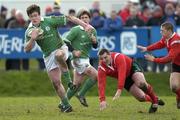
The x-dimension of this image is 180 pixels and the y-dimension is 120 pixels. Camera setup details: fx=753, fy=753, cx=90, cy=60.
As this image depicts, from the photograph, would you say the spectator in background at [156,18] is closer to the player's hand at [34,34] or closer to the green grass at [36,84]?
the green grass at [36,84]

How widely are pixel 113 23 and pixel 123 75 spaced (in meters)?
10.6

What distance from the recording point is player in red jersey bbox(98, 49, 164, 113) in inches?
679

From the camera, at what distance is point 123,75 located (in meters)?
17.2

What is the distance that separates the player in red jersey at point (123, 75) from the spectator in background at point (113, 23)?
359 inches

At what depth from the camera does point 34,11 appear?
1733 centimetres

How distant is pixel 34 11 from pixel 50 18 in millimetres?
682

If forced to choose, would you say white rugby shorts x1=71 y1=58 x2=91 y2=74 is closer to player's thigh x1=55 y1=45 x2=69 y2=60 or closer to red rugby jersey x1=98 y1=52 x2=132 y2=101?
player's thigh x1=55 y1=45 x2=69 y2=60

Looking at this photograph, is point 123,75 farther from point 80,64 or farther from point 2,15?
point 2,15

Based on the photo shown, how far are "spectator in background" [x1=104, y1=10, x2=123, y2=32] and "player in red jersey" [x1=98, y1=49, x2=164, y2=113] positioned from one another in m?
9.12

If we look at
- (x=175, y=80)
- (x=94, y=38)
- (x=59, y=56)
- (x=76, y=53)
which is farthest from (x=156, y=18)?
(x=59, y=56)

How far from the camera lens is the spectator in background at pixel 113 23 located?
90.0 feet

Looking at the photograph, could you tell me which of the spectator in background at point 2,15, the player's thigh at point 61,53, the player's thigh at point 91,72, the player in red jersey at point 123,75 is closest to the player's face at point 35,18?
the player's thigh at point 61,53

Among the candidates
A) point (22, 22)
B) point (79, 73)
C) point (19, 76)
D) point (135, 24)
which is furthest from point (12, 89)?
point (79, 73)

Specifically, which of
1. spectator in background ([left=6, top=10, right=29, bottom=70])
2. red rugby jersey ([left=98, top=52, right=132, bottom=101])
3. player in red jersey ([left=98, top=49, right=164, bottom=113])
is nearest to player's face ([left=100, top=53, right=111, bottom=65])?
player in red jersey ([left=98, top=49, right=164, bottom=113])
